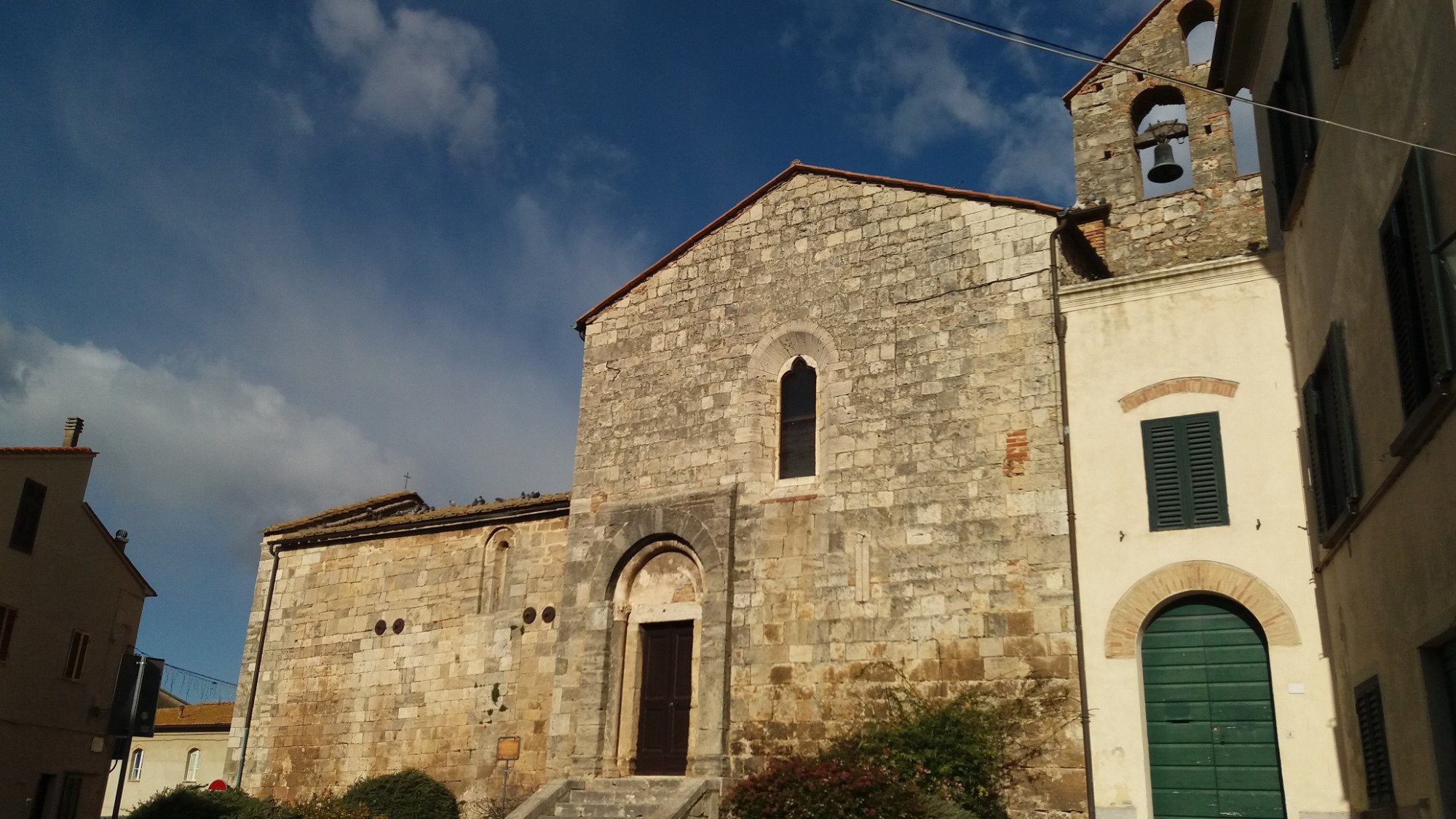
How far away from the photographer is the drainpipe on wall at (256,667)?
19.2 metres

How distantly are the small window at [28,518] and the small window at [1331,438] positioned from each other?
18.5 m

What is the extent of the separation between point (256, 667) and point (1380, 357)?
58.6 feet

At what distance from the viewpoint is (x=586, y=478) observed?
55.8 ft

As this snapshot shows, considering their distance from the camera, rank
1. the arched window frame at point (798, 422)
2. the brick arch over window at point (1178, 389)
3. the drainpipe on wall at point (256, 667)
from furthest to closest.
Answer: the drainpipe on wall at point (256, 667) < the arched window frame at point (798, 422) < the brick arch over window at point (1178, 389)

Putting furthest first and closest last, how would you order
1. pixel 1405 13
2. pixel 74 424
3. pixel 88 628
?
pixel 74 424 → pixel 88 628 → pixel 1405 13

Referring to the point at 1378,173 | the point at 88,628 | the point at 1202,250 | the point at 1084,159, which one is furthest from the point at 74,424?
the point at 1378,173

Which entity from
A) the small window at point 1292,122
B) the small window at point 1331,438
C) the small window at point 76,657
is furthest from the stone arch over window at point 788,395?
the small window at point 76,657

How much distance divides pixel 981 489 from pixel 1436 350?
7030 millimetres

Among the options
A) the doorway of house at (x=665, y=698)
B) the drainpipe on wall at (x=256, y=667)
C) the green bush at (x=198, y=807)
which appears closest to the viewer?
the doorway of house at (x=665, y=698)

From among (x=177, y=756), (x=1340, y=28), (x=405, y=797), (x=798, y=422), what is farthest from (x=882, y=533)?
(x=177, y=756)

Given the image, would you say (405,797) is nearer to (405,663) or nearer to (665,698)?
(405,663)

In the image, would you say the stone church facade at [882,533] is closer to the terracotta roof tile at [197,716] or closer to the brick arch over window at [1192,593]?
the brick arch over window at [1192,593]

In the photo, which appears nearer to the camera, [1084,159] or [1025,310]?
[1025,310]

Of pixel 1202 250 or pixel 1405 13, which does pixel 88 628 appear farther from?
pixel 1405 13
